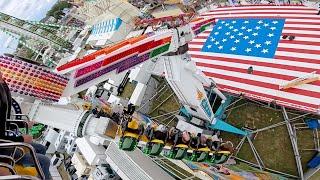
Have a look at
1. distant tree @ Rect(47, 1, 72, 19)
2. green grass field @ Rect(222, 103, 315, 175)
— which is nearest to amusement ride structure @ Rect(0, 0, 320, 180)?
green grass field @ Rect(222, 103, 315, 175)

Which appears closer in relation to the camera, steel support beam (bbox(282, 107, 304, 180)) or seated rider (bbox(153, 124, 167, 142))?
seated rider (bbox(153, 124, 167, 142))

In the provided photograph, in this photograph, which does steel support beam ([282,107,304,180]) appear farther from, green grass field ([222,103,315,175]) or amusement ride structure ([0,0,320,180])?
green grass field ([222,103,315,175])

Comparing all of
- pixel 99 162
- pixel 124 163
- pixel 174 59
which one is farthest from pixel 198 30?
pixel 99 162

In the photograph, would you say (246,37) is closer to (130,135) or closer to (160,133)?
(160,133)

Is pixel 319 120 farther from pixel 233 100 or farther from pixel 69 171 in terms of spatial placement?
pixel 69 171

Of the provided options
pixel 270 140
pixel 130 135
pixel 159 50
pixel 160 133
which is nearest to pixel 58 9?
pixel 159 50

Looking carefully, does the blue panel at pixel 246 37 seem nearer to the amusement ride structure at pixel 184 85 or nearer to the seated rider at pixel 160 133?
the amusement ride structure at pixel 184 85
